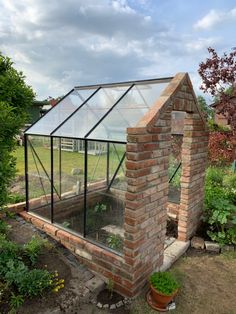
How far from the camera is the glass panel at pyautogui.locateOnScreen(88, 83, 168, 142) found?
3.42 metres

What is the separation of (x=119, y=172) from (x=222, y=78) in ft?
17.1

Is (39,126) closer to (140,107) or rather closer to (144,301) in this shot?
(140,107)

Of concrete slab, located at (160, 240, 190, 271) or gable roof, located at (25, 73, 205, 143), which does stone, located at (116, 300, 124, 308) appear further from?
gable roof, located at (25, 73, 205, 143)

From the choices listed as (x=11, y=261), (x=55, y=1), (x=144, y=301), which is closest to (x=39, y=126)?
(x=55, y=1)

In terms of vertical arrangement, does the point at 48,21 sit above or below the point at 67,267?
above

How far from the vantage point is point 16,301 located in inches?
98.1

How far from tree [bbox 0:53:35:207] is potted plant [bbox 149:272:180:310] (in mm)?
2102

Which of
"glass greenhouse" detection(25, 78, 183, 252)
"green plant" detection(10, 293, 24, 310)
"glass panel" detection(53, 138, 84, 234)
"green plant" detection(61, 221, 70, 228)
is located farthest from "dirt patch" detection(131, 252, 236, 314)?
"glass panel" detection(53, 138, 84, 234)

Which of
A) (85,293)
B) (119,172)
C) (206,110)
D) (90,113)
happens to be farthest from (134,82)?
(206,110)

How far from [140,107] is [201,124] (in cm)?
120

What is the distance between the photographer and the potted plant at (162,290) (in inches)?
105

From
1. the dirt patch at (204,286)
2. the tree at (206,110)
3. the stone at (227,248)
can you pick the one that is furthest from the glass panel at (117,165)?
the tree at (206,110)

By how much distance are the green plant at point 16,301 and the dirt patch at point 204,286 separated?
128cm

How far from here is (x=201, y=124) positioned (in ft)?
13.2
